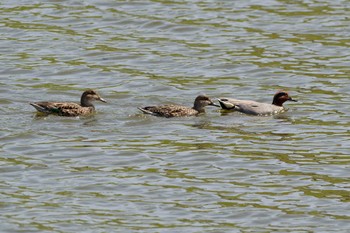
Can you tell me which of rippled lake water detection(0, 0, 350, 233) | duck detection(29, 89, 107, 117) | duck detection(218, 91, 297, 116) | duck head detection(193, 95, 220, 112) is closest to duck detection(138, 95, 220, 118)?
duck head detection(193, 95, 220, 112)

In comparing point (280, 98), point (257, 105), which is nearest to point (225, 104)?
point (257, 105)

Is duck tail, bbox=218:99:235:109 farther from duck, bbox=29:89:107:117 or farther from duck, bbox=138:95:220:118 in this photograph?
duck, bbox=29:89:107:117

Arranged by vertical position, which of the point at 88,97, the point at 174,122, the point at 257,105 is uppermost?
the point at 88,97

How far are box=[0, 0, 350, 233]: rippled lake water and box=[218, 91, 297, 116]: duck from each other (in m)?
0.19

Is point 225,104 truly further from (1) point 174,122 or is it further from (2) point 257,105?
(1) point 174,122

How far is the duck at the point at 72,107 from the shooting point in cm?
2069

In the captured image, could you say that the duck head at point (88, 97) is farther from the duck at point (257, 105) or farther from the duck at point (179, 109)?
the duck at point (257, 105)

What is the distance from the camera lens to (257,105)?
69.5ft

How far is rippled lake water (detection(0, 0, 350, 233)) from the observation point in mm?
15312

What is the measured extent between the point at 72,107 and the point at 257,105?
3108 millimetres

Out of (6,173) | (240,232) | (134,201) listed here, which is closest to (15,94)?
(6,173)

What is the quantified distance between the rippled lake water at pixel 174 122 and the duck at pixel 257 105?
193 millimetres

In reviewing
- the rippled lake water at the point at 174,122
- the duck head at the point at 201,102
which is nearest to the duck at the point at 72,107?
the rippled lake water at the point at 174,122

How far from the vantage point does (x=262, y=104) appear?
21.3m
